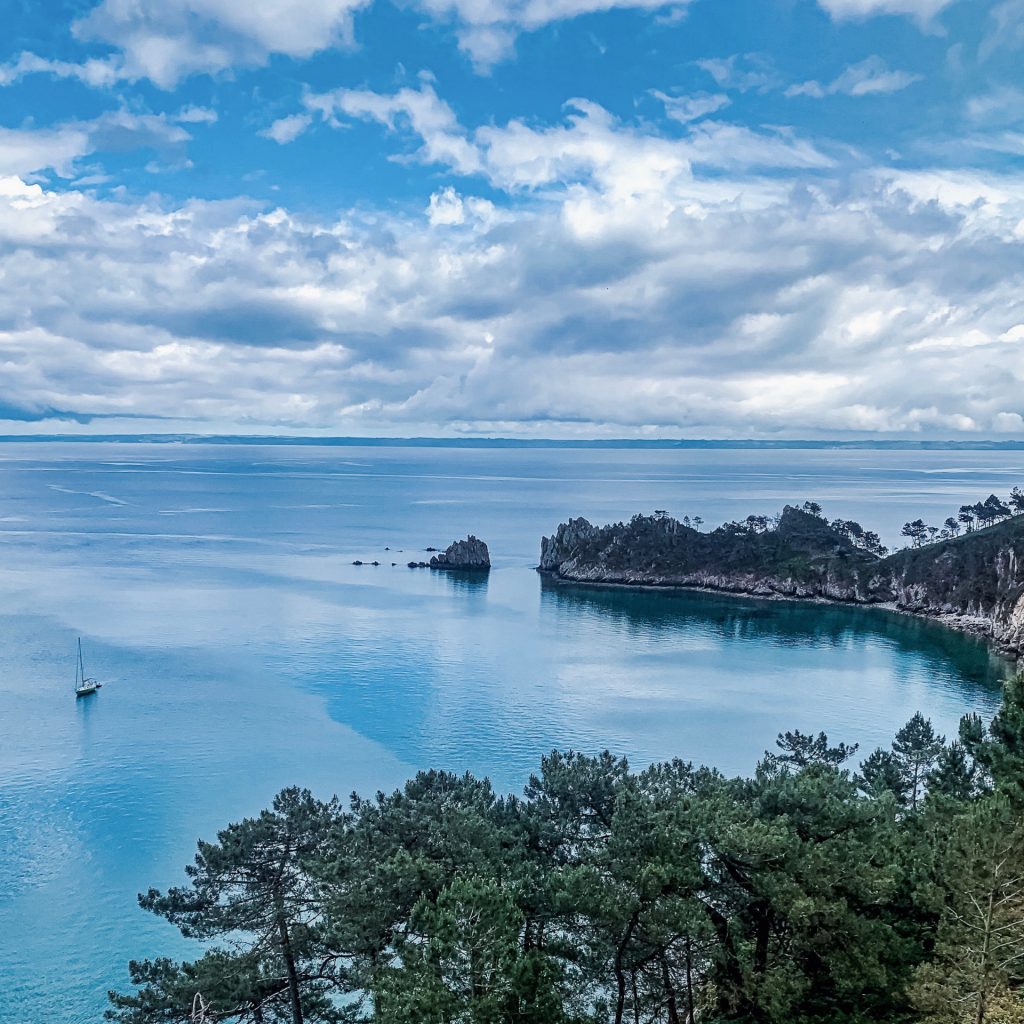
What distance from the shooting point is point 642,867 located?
1538cm

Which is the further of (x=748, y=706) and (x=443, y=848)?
(x=748, y=706)

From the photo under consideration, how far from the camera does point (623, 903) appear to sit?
1495cm

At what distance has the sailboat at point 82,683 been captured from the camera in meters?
50.8

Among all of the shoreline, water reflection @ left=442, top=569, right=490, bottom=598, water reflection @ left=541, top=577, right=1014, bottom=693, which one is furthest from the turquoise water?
the shoreline

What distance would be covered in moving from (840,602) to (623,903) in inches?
3060

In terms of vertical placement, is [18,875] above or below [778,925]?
below

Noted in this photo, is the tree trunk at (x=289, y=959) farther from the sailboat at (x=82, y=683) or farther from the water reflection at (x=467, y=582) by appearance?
the water reflection at (x=467, y=582)

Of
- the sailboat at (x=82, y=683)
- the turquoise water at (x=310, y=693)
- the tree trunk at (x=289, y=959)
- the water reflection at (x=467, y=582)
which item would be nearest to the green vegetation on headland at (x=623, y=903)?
the tree trunk at (x=289, y=959)

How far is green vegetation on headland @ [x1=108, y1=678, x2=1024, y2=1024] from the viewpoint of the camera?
44.6 ft

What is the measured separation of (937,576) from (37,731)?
2961 inches

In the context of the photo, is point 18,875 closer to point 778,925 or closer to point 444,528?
point 778,925

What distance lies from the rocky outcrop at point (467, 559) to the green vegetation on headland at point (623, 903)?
8117cm

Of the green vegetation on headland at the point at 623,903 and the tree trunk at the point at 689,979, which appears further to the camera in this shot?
the tree trunk at the point at 689,979

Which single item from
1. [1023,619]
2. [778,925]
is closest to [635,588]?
[1023,619]
